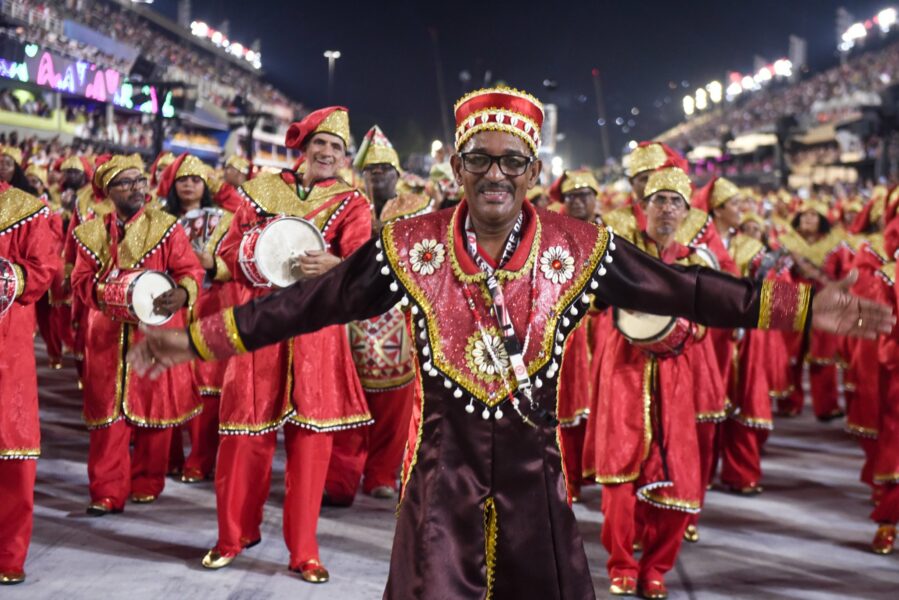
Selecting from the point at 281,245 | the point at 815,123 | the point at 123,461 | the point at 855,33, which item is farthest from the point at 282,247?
the point at 855,33

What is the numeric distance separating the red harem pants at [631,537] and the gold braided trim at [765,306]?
2.47 m

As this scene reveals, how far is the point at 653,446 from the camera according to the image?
538 cm

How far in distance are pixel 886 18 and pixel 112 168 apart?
224 ft

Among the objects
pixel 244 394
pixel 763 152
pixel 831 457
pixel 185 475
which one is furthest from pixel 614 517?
pixel 763 152

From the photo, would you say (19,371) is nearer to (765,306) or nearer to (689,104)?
(765,306)

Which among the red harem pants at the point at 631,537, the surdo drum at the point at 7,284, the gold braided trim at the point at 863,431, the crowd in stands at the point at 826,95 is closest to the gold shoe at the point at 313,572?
the red harem pants at the point at 631,537

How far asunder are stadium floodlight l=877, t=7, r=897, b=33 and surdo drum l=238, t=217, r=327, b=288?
67.4 meters

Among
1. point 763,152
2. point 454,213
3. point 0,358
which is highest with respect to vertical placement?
point 763,152

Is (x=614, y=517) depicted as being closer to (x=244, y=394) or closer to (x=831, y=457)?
(x=244, y=394)

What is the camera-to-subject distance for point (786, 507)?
7.40 m

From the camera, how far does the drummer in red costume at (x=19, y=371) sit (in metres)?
5.04

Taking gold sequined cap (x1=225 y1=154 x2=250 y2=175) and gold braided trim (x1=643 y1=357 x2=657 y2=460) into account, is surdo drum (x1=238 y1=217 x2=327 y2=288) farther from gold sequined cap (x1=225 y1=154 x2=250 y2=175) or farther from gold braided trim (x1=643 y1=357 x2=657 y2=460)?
gold sequined cap (x1=225 y1=154 x2=250 y2=175)

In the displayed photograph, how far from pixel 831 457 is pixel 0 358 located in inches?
280

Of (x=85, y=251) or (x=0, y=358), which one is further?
(x=85, y=251)
